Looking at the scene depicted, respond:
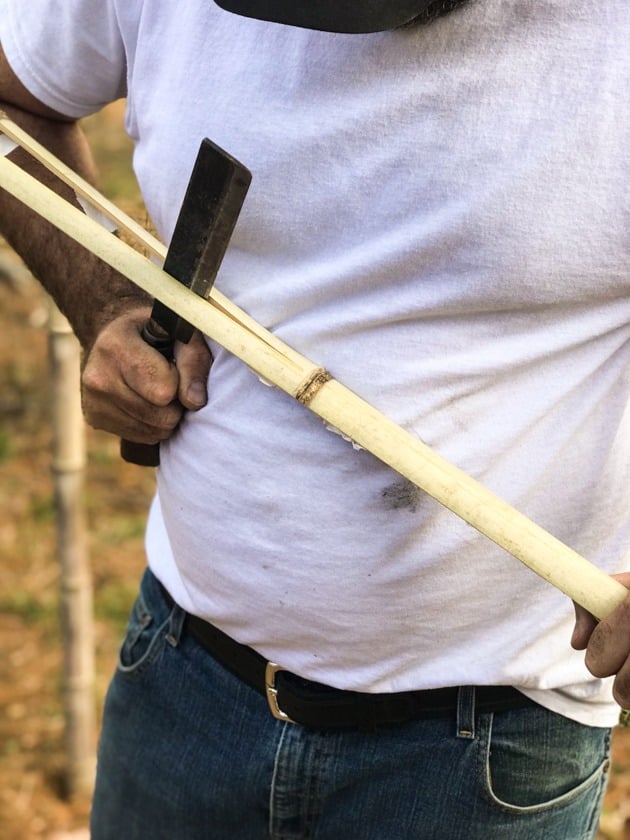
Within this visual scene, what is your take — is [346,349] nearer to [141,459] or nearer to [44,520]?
[141,459]

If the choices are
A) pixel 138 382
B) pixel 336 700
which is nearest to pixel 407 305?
pixel 138 382

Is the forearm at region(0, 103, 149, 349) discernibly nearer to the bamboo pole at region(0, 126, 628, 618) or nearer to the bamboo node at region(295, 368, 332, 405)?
the bamboo pole at region(0, 126, 628, 618)

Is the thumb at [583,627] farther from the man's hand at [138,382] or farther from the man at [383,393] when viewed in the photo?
the man's hand at [138,382]

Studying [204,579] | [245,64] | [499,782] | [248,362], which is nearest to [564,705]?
[499,782]

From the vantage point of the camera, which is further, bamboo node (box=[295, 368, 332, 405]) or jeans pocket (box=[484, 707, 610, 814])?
jeans pocket (box=[484, 707, 610, 814])

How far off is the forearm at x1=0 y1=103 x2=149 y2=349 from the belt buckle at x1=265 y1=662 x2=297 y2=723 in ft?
1.53

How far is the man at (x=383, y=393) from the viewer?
1001 mm

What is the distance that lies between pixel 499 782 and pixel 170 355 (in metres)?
0.61

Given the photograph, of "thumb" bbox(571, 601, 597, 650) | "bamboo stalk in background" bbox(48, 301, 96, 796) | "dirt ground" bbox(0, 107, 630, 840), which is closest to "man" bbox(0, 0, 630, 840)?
"thumb" bbox(571, 601, 597, 650)

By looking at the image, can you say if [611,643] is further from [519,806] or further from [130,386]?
[130,386]

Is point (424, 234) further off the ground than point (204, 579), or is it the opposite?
point (424, 234)

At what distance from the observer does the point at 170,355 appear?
125 cm

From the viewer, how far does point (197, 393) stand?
3.99 feet

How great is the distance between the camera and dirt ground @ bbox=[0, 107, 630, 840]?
107 inches
